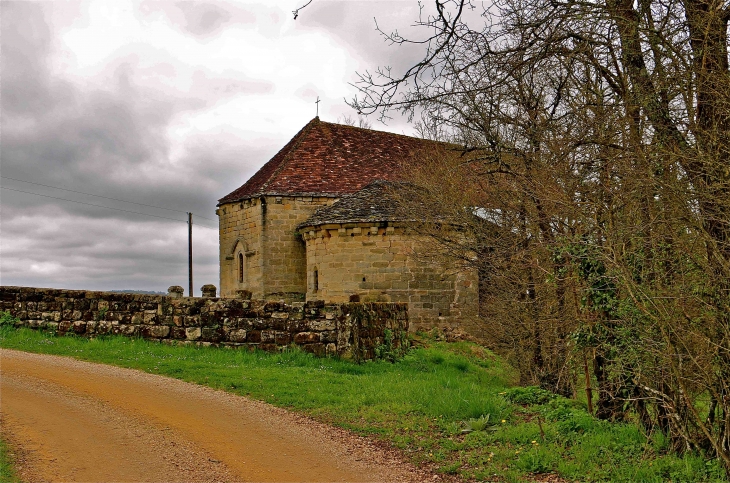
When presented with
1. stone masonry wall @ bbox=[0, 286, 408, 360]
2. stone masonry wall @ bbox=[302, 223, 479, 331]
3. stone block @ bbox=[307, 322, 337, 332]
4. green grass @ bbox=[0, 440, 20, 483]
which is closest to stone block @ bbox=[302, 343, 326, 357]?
stone masonry wall @ bbox=[0, 286, 408, 360]

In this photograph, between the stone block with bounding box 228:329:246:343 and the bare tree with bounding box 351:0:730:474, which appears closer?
the bare tree with bounding box 351:0:730:474

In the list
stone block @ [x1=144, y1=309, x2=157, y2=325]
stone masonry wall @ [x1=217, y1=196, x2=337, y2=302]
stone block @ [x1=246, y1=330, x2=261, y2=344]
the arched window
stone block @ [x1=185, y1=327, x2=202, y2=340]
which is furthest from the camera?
the arched window

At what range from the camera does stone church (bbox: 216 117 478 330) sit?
1834 cm

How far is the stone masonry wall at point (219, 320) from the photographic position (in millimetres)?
11211

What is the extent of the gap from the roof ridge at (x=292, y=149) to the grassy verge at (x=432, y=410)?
1050 centimetres

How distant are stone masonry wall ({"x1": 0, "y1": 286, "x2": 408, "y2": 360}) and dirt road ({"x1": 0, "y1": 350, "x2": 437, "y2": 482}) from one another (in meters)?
2.44

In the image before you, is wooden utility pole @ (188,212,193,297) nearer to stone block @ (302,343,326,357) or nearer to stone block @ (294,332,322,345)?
stone block @ (294,332,322,345)

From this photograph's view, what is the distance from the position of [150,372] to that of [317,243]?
10.1 m

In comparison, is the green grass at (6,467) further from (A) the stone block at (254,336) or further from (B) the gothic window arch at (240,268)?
(B) the gothic window arch at (240,268)

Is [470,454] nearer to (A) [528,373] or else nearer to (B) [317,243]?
(A) [528,373]

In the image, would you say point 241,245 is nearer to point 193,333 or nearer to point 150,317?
point 150,317

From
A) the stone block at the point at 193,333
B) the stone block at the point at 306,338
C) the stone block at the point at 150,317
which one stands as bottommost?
the stone block at the point at 306,338

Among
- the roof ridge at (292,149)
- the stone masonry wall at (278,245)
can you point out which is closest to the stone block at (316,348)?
the stone masonry wall at (278,245)

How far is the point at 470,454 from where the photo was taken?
6520 millimetres
